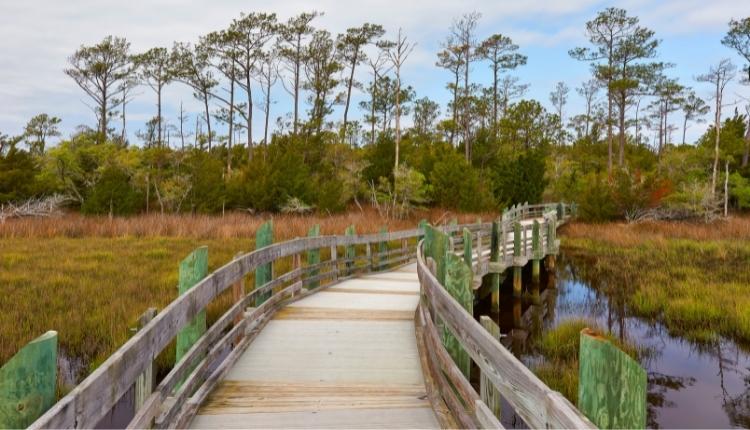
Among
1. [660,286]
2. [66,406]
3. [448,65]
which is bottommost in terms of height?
[660,286]

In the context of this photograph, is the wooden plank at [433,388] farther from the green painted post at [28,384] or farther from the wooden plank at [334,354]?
the green painted post at [28,384]

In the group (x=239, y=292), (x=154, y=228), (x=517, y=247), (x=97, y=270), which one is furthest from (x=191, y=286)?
(x=154, y=228)

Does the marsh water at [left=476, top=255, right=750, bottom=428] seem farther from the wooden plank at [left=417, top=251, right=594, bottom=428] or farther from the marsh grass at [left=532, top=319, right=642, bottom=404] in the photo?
the wooden plank at [left=417, top=251, right=594, bottom=428]

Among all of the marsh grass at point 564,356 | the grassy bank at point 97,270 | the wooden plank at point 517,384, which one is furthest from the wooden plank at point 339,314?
the wooden plank at point 517,384

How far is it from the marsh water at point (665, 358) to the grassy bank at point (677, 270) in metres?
0.44

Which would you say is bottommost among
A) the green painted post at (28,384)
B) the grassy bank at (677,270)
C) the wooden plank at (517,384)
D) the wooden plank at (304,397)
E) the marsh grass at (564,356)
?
the marsh grass at (564,356)

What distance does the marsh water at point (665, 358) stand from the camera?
21.9 ft

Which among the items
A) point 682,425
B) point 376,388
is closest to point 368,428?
point 376,388

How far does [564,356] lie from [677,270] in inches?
332

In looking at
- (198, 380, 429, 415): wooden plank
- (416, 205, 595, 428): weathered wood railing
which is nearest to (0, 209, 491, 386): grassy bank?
(198, 380, 429, 415): wooden plank

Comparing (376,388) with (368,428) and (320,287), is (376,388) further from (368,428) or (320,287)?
(320,287)

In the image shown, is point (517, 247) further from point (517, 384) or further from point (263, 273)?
point (517, 384)

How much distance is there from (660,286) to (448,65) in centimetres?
3211

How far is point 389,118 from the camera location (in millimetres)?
48031
